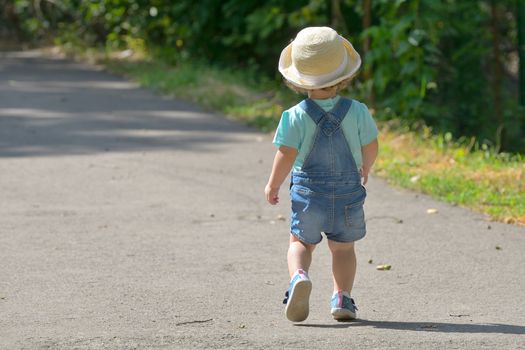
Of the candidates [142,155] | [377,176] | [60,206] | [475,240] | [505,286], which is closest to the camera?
[505,286]

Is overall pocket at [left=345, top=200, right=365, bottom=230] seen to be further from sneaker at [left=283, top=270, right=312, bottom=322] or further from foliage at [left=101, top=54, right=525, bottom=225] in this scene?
foliage at [left=101, top=54, right=525, bottom=225]

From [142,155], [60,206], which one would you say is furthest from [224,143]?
[60,206]

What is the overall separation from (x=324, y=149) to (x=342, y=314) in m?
0.72

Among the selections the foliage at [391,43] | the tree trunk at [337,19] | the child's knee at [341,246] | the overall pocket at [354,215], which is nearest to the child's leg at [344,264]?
the child's knee at [341,246]

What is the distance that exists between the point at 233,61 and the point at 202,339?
1298 centimetres

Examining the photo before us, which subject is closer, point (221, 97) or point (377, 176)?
point (377, 176)

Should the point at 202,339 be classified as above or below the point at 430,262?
above

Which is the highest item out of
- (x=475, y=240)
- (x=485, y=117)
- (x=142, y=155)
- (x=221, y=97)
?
(x=475, y=240)

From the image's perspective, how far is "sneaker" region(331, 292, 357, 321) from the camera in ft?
16.9

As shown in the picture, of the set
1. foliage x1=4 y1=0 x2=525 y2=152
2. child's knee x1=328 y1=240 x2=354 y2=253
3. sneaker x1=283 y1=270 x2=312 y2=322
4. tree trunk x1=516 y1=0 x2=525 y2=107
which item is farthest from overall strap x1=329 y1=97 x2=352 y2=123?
tree trunk x1=516 y1=0 x2=525 y2=107

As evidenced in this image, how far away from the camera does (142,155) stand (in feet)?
34.3

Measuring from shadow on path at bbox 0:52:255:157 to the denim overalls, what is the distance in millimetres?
5657

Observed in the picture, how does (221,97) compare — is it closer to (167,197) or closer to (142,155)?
(142,155)

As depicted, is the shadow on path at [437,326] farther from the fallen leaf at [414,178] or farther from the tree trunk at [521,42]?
the tree trunk at [521,42]
